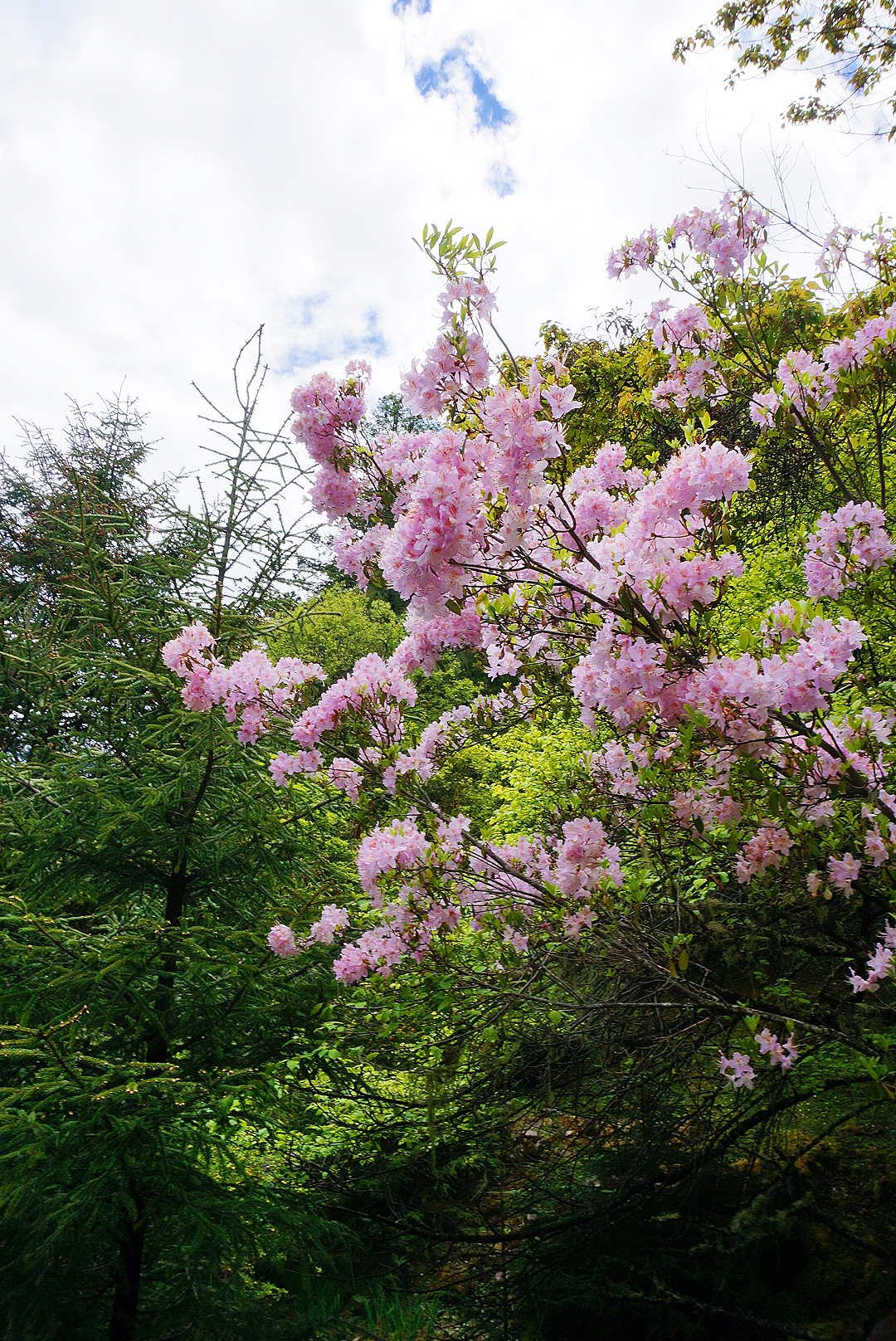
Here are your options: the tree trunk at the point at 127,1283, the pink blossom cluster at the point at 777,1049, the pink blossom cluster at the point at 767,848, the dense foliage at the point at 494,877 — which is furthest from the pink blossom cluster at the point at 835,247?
the tree trunk at the point at 127,1283

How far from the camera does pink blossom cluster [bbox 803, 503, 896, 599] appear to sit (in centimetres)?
217

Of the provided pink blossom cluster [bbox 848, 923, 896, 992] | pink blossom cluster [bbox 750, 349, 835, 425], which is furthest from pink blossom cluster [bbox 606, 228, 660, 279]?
pink blossom cluster [bbox 848, 923, 896, 992]

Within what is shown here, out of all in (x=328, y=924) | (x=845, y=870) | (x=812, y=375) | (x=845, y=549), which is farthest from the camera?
(x=328, y=924)

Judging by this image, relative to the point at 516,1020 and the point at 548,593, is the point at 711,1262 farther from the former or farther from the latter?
the point at 548,593

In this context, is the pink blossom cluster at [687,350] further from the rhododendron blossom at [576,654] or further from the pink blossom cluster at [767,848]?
the pink blossom cluster at [767,848]

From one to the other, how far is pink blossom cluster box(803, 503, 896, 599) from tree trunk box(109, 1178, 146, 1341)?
320 centimetres

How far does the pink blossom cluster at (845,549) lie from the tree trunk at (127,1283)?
320 cm

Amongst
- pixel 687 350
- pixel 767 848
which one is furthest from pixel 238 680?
pixel 687 350

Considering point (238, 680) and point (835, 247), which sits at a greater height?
point (835, 247)

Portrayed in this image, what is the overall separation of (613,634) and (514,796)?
19.6 feet

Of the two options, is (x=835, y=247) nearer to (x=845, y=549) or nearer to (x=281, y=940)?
(x=845, y=549)

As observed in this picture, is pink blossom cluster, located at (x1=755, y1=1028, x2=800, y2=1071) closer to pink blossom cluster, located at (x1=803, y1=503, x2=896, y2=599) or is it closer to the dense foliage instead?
the dense foliage

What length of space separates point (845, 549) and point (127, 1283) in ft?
12.0

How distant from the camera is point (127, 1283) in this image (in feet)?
10.3
